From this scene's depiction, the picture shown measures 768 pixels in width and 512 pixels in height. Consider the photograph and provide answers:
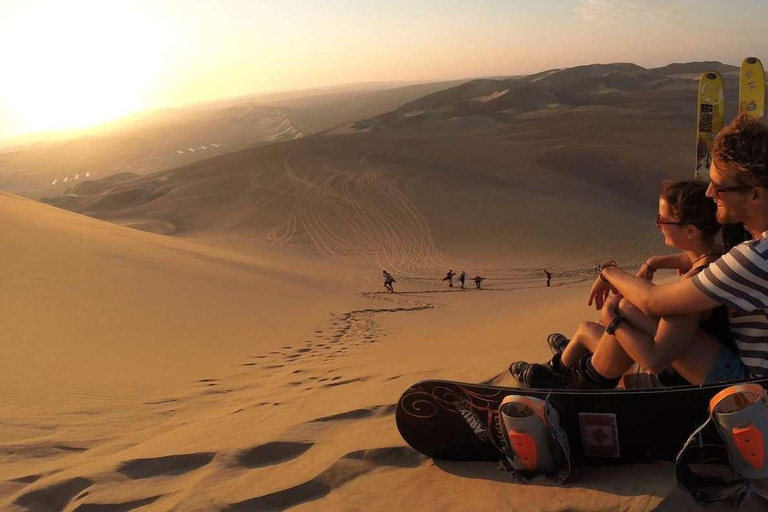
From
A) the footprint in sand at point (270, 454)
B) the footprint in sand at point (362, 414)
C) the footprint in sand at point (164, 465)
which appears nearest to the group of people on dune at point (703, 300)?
the footprint in sand at point (362, 414)

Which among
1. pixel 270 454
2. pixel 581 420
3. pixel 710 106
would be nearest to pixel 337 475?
pixel 270 454

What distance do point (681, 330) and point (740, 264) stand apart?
42 cm

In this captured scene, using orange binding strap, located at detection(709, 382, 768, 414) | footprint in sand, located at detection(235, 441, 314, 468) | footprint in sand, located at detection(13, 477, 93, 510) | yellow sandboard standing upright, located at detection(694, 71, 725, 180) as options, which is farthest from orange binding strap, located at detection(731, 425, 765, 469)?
yellow sandboard standing upright, located at detection(694, 71, 725, 180)

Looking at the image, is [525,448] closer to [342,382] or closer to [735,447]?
[735,447]

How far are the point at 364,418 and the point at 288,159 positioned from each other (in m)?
34.1

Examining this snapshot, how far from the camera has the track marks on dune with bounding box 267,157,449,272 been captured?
889 inches

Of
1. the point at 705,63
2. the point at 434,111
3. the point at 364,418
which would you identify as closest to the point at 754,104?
the point at 364,418

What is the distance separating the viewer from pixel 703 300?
261 cm

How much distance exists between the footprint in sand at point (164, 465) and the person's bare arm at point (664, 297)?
102 inches

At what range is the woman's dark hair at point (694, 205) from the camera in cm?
290

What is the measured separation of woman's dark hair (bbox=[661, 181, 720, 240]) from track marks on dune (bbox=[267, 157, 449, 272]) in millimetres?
17204

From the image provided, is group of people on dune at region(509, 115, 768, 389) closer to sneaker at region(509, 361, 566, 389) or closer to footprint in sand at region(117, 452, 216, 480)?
sneaker at region(509, 361, 566, 389)

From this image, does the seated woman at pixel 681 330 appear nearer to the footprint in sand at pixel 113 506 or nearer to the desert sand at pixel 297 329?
the desert sand at pixel 297 329

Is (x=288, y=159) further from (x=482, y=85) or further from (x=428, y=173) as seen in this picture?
(x=482, y=85)
